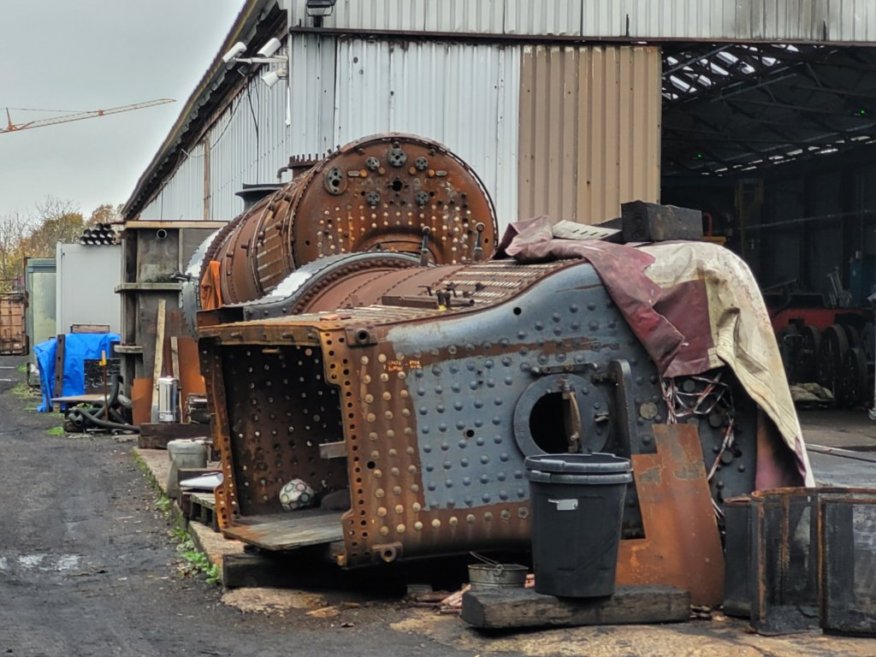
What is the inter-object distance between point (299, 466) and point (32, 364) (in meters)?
23.1

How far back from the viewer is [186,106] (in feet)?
87.0

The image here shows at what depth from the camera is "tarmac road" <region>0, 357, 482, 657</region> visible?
6098 mm

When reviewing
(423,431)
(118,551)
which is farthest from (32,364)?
(423,431)

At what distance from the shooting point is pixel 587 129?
53.9 feet

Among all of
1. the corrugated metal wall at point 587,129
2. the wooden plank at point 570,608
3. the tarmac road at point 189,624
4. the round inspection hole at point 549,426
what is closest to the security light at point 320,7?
the corrugated metal wall at point 587,129

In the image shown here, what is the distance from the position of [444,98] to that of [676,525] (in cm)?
1013

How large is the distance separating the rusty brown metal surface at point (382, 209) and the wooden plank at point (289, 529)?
8.38 ft

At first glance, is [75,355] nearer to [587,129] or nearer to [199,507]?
[587,129]

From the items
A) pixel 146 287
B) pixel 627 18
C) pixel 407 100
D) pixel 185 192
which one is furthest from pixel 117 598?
pixel 185 192

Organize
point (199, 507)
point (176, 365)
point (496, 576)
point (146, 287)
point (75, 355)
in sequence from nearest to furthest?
point (496, 576), point (199, 507), point (176, 365), point (146, 287), point (75, 355)

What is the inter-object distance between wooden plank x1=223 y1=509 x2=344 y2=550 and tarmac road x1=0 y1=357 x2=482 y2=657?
1.19 ft

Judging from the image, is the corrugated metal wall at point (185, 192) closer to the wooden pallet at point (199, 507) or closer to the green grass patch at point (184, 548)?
the green grass patch at point (184, 548)

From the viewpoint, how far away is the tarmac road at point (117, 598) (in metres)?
6.10

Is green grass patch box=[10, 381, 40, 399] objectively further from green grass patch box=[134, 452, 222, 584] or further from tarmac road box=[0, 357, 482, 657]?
green grass patch box=[134, 452, 222, 584]
